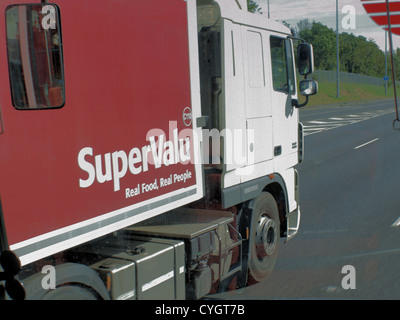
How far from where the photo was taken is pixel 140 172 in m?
4.05

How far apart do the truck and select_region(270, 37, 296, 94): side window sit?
0.08 ft

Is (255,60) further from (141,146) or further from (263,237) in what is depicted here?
(141,146)

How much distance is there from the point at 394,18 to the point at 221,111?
A: 2.01 meters

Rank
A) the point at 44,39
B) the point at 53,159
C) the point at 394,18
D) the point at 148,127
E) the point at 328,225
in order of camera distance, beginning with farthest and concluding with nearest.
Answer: the point at 328,225 < the point at 394,18 < the point at 148,127 < the point at 53,159 < the point at 44,39

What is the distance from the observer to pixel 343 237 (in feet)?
25.0

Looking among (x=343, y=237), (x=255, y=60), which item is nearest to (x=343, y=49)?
(x=343, y=237)

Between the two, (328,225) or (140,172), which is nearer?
(140,172)

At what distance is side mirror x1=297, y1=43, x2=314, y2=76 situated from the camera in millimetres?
6473

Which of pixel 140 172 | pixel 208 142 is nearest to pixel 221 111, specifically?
pixel 208 142

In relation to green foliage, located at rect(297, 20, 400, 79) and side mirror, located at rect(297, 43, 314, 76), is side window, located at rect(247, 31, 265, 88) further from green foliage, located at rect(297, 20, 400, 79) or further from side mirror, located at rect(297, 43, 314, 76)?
green foliage, located at rect(297, 20, 400, 79)

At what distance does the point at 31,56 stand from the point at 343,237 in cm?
564

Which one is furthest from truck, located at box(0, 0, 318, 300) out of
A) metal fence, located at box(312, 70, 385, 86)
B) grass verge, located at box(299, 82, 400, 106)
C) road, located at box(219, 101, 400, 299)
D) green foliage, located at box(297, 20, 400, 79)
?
grass verge, located at box(299, 82, 400, 106)

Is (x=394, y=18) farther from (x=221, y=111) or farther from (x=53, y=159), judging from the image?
(x=53, y=159)
